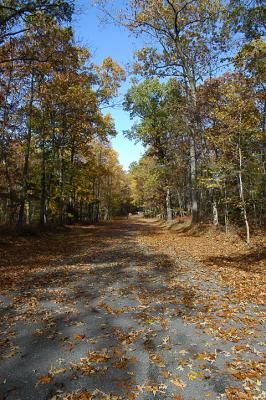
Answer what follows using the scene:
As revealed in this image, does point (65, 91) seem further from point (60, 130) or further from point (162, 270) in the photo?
point (162, 270)

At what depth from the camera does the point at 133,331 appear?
5266 mm

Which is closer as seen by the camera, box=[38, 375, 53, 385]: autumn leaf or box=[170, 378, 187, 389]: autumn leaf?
box=[170, 378, 187, 389]: autumn leaf

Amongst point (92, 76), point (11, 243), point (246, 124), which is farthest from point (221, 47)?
point (11, 243)

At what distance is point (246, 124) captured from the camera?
13727 millimetres

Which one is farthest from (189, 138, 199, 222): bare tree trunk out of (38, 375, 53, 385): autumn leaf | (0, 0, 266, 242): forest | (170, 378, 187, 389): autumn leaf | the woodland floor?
(38, 375, 53, 385): autumn leaf

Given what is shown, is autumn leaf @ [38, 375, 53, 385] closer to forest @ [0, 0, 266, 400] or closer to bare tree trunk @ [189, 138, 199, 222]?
forest @ [0, 0, 266, 400]

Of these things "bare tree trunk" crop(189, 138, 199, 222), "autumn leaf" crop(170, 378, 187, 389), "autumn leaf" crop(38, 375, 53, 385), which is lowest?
"autumn leaf" crop(170, 378, 187, 389)

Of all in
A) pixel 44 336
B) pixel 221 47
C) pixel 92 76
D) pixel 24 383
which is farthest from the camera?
pixel 92 76

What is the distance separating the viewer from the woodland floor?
12.1 feet

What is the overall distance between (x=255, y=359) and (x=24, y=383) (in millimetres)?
3045

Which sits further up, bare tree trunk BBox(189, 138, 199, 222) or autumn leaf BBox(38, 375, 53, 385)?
bare tree trunk BBox(189, 138, 199, 222)

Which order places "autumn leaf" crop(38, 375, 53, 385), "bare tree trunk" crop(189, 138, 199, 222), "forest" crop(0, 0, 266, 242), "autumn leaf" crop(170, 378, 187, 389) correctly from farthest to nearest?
"bare tree trunk" crop(189, 138, 199, 222), "forest" crop(0, 0, 266, 242), "autumn leaf" crop(38, 375, 53, 385), "autumn leaf" crop(170, 378, 187, 389)

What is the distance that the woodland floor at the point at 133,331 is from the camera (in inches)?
146

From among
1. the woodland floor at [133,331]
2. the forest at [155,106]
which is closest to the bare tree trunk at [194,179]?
the forest at [155,106]
